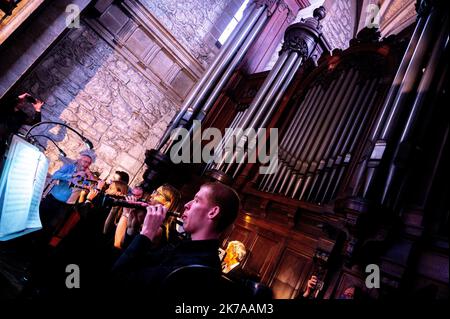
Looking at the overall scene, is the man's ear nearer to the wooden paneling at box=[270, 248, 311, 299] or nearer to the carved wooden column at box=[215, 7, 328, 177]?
the wooden paneling at box=[270, 248, 311, 299]

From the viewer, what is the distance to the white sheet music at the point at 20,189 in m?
1.84

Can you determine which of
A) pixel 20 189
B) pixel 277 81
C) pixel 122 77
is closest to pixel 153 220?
pixel 20 189

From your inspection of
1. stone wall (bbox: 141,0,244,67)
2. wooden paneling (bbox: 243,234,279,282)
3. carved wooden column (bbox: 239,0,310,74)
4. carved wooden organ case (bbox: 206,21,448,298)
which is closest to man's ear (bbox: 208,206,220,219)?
carved wooden organ case (bbox: 206,21,448,298)

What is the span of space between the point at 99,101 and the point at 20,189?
13.9ft

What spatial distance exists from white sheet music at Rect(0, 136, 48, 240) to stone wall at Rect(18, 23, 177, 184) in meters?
3.47

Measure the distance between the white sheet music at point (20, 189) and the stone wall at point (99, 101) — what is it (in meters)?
3.47

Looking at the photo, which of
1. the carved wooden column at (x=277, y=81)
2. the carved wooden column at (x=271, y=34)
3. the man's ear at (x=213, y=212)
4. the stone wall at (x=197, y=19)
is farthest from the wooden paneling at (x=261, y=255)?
the stone wall at (x=197, y=19)

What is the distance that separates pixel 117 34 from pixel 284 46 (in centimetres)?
362

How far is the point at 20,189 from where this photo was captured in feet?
6.64

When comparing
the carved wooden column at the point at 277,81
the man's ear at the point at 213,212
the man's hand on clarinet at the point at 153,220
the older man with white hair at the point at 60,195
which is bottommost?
the older man with white hair at the point at 60,195

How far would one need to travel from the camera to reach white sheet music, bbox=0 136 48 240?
6.02ft

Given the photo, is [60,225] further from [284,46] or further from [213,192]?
[284,46]

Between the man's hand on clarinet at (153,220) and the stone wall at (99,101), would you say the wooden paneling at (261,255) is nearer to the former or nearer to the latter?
the man's hand on clarinet at (153,220)
